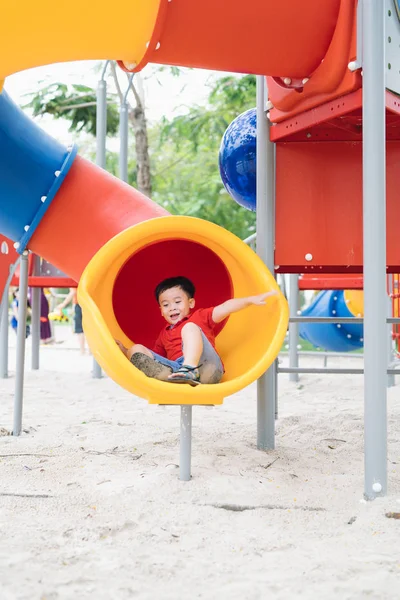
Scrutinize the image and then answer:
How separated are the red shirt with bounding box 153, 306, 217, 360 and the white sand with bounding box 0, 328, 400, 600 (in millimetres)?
418

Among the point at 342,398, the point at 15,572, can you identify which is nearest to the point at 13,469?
the point at 15,572

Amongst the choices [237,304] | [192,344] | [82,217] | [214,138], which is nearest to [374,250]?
[237,304]

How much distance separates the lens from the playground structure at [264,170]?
2.27m

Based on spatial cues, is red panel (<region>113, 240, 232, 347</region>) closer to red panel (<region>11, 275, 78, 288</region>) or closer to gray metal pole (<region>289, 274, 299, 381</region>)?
gray metal pole (<region>289, 274, 299, 381</region>)

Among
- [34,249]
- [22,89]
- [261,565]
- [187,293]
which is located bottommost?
[261,565]

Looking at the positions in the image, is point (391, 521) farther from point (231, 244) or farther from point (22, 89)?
point (22, 89)

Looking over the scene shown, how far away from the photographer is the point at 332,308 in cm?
777

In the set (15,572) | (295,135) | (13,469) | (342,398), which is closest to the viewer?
(15,572)

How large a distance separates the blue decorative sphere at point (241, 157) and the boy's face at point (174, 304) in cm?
71

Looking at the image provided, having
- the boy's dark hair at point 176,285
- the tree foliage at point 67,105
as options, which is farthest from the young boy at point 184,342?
the tree foliage at point 67,105

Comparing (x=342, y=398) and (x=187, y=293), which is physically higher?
(x=187, y=293)

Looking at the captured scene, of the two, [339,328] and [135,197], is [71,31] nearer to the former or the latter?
[135,197]

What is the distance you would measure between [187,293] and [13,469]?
1066mm

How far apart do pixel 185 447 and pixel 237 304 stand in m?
0.63
